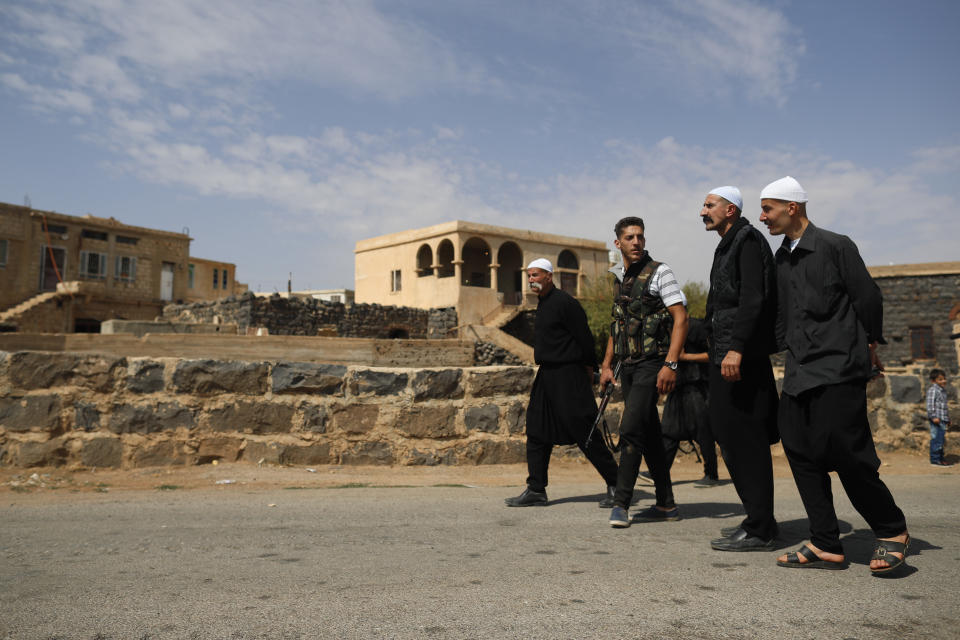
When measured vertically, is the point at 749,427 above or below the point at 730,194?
below

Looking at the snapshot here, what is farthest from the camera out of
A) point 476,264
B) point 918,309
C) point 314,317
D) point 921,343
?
point 476,264

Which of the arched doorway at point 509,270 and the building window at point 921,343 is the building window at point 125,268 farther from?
the building window at point 921,343

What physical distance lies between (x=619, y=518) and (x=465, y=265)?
36.8 meters

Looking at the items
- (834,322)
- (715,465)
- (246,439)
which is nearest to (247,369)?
Answer: (246,439)

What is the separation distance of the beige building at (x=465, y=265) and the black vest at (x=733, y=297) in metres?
32.1

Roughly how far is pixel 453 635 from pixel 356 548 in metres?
1.31

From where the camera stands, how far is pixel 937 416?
824 centimetres

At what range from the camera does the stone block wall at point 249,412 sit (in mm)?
5816

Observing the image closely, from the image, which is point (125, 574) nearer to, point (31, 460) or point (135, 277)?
point (31, 460)

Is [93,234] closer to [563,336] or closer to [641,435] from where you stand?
[563,336]

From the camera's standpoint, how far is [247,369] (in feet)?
21.0

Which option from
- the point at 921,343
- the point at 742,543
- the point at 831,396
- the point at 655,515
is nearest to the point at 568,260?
the point at 921,343

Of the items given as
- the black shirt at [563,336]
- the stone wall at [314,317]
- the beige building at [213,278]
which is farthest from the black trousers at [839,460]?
the beige building at [213,278]

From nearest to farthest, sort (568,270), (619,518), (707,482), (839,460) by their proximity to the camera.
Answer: (839,460), (619,518), (707,482), (568,270)
